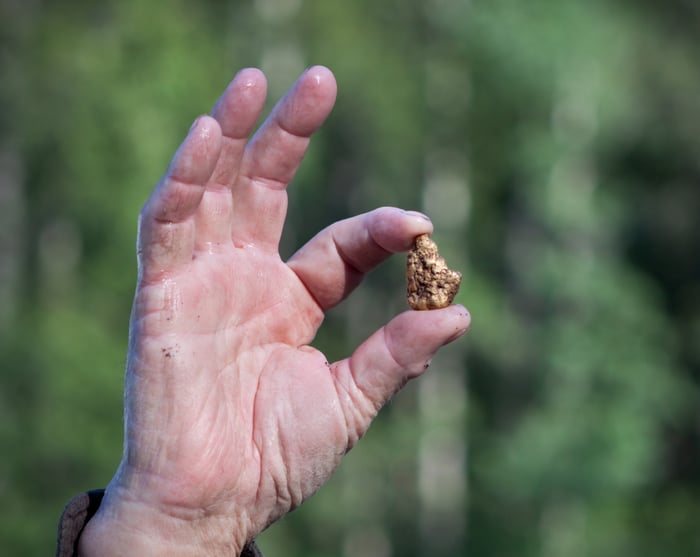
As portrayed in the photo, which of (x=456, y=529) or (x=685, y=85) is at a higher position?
(x=685, y=85)

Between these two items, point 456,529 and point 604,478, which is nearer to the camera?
point 604,478

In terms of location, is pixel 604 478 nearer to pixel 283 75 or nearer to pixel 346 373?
pixel 283 75

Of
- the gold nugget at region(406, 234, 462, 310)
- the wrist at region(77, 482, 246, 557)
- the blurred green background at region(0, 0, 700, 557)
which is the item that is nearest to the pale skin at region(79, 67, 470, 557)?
the wrist at region(77, 482, 246, 557)

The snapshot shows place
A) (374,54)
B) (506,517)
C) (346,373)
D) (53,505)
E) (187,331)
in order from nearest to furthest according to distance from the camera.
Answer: (187,331)
(346,373)
(53,505)
(506,517)
(374,54)

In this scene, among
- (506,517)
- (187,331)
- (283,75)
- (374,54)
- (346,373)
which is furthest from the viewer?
(374,54)

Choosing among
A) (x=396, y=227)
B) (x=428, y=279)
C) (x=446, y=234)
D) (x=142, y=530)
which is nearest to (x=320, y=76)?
(x=396, y=227)

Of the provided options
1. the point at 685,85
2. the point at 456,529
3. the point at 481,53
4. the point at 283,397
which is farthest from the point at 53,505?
the point at 685,85
